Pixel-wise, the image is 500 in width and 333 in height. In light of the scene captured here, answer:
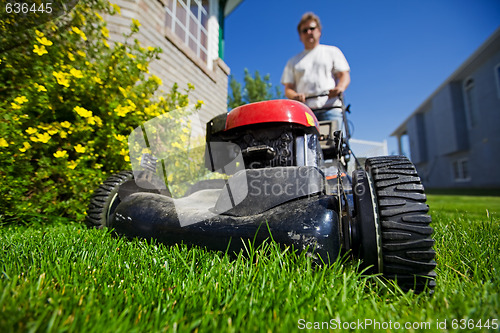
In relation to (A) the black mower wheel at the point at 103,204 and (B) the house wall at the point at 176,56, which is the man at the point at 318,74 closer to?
(A) the black mower wheel at the point at 103,204

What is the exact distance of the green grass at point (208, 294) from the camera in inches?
27.9

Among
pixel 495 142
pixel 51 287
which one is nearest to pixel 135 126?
pixel 51 287

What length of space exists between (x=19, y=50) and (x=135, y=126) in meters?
1.04

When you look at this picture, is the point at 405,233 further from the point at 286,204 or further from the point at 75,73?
the point at 75,73

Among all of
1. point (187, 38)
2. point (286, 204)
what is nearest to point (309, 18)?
point (286, 204)

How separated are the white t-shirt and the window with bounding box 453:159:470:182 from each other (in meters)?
17.7

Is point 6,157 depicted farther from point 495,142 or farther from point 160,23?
point 495,142

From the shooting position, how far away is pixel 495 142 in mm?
13133

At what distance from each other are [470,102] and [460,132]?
5.46 ft

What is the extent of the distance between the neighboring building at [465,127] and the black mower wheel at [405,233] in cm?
1458

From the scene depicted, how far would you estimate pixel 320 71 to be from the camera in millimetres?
2865

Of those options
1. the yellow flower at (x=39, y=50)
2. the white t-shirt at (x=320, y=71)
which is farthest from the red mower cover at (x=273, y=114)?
the yellow flower at (x=39, y=50)

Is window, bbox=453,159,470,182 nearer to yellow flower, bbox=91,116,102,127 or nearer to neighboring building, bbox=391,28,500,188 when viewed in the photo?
neighboring building, bbox=391,28,500,188

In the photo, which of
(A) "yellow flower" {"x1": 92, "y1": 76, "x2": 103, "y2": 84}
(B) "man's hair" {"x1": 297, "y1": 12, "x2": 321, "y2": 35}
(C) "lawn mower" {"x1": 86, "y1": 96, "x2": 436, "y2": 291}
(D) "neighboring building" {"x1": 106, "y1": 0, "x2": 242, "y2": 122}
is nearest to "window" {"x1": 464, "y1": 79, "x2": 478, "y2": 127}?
(D) "neighboring building" {"x1": 106, "y1": 0, "x2": 242, "y2": 122}
